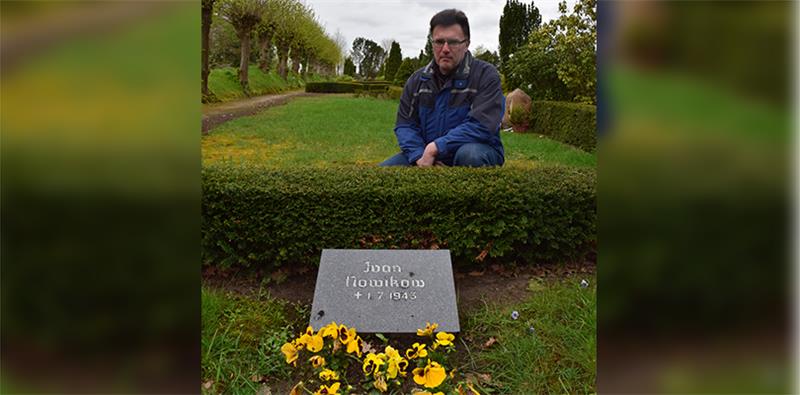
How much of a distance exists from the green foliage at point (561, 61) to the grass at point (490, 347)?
10177mm

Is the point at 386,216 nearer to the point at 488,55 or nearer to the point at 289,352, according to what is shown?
the point at 289,352

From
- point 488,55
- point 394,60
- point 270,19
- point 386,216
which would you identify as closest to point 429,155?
point 386,216

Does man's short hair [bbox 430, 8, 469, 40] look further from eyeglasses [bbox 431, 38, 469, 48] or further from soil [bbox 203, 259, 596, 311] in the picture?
soil [bbox 203, 259, 596, 311]

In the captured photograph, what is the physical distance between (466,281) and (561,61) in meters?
11.1

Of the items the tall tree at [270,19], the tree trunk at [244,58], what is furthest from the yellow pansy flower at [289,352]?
the tall tree at [270,19]

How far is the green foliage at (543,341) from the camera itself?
8.64 feet

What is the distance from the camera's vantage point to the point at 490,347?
3020mm

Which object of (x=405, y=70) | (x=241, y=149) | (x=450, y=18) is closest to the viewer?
(x=450, y=18)

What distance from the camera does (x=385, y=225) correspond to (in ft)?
12.5

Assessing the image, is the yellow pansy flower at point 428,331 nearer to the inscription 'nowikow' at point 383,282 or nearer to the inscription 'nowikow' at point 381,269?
the inscription 'nowikow' at point 383,282

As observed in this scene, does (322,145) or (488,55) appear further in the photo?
(488,55)

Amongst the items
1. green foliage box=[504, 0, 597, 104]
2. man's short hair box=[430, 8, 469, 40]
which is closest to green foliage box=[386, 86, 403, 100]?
green foliage box=[504, 0, 597, 104]
